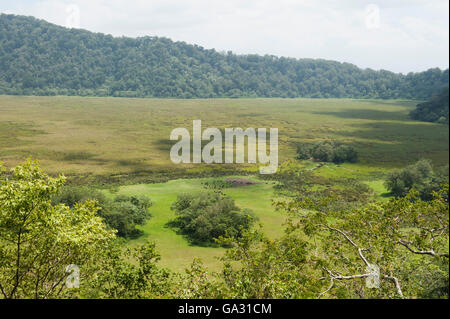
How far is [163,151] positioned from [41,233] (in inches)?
2247

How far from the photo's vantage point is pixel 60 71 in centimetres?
12488

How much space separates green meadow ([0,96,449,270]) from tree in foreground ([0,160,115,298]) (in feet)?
40.6

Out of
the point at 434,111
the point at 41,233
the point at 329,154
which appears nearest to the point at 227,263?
the point at 41,233

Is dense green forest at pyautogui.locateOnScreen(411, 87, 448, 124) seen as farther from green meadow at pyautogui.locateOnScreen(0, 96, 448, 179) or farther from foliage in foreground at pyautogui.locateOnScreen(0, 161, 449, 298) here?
foliage in foreground at pyautogui.locateOnScreen(0, 161, 449, 298)

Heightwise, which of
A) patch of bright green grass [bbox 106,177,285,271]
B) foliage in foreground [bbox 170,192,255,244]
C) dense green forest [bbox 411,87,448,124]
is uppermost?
dense green forest [bbox 411,87,448,124]

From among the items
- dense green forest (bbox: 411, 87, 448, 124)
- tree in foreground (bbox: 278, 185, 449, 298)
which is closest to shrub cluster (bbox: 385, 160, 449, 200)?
tree in foreground (bbox: 278, 185, 449, 298)

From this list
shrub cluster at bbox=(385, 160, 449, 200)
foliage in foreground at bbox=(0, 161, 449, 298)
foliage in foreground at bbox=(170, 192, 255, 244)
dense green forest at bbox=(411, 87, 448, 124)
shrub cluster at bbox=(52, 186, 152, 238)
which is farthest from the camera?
dense green forest at bbox=(411, 87, 448, 124)

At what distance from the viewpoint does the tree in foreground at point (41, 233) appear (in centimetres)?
1177

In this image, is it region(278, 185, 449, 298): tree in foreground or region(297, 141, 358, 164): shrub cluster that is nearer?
region(278, 185, 449, 298): tree in foreground

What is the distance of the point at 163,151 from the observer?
6981 cm

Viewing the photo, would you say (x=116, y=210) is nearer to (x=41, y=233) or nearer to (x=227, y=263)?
(x=227, y=263)

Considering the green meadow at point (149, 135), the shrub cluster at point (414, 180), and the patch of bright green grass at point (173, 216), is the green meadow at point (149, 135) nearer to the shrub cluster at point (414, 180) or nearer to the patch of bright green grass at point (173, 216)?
the patch of bright green grass at point (173, 216)

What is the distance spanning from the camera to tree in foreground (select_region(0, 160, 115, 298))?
1177 centimetres
